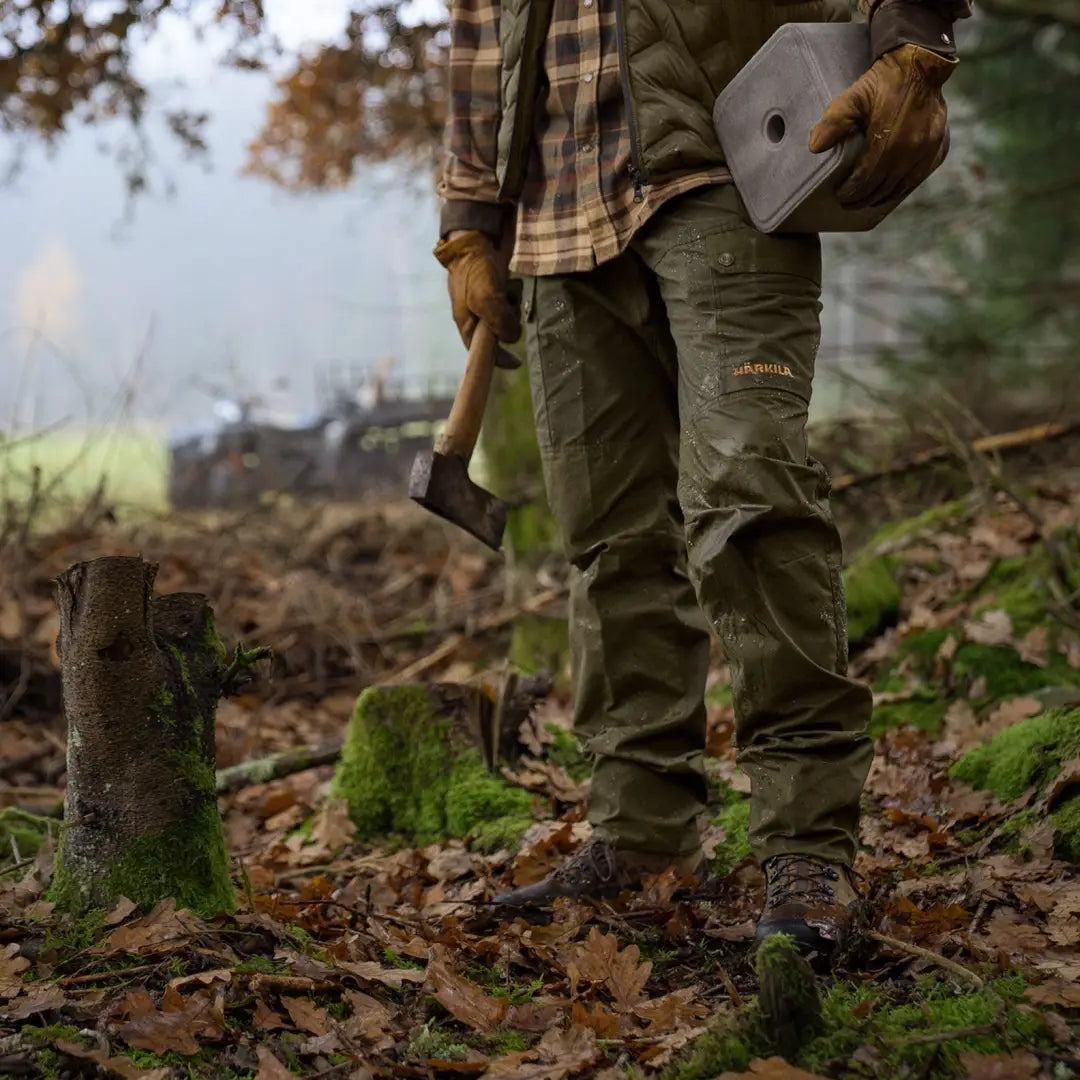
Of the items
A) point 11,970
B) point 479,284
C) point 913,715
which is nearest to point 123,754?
point 11,970

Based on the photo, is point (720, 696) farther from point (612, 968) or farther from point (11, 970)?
→ point (11, 970)

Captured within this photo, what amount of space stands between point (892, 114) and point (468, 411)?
51.0 inches

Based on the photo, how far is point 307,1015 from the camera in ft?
6.70

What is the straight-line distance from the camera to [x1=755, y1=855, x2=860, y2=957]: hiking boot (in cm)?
224

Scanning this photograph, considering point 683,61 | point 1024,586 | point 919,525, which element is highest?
point 683,61

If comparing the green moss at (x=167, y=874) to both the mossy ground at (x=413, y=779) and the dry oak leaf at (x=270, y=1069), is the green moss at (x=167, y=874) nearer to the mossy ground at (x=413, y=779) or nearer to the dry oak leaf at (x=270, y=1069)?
the dry oak leaf at (x=270, y=1069)

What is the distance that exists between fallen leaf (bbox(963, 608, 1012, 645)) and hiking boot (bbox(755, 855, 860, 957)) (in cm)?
198

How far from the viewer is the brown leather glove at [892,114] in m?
2.24

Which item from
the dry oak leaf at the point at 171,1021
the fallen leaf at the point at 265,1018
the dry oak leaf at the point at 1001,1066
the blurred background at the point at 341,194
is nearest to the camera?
the dry oak leaf at the point at 1001,1066

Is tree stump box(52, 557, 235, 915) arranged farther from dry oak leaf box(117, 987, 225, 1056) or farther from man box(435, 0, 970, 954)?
man box(435, 0, 970, 954)

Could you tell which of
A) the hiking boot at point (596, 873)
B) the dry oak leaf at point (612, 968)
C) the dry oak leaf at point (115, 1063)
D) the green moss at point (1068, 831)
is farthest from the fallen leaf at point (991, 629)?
the dry oak leaf at point (115, 1063)

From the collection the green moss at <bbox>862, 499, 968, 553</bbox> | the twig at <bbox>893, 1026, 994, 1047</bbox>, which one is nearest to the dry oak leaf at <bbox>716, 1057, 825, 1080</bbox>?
the twig at <bbox>893, 1026, 994, 1047</bbox>

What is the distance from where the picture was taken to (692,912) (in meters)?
2.68

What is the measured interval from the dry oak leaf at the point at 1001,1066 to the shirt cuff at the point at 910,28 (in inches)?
71.6
